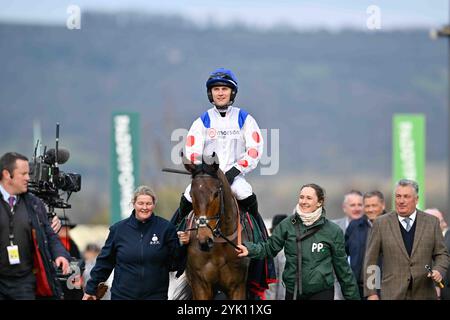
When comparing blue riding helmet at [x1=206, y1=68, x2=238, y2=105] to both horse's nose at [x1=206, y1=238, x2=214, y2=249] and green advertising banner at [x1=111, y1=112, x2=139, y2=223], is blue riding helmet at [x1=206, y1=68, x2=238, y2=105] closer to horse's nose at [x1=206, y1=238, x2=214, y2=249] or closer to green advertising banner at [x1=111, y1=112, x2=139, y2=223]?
horse's nose at [x1=206, y1=238, x2=214, y2=249]

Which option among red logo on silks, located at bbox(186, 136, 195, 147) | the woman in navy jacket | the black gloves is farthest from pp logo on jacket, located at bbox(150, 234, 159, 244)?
red logo on silks, located at bbox(186, 136, 195, 147)

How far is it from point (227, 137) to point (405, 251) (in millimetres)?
2161

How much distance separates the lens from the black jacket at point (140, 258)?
10.9 meters

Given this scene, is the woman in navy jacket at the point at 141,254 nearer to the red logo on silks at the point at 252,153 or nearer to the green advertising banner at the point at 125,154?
the red logo on silks at the point at 252,153

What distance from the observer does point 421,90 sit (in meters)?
119

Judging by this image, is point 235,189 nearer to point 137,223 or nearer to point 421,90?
point 137,223

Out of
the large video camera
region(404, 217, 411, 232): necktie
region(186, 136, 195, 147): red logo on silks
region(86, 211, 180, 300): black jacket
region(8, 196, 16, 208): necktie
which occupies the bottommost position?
region(86, 211, 180, 300): black jacket

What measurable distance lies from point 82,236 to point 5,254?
44.2 m

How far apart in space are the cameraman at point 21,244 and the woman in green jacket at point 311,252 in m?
1.98

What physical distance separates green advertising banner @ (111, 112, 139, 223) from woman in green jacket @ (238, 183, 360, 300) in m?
9.91

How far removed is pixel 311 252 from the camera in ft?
35.5

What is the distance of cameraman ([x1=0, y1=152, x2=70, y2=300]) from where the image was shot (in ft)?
31.8

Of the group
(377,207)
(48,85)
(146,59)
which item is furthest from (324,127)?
(377,207)

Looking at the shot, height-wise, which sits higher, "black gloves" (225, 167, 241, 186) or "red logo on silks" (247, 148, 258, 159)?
"red logo on silks" (247, 148, 258, 159)
